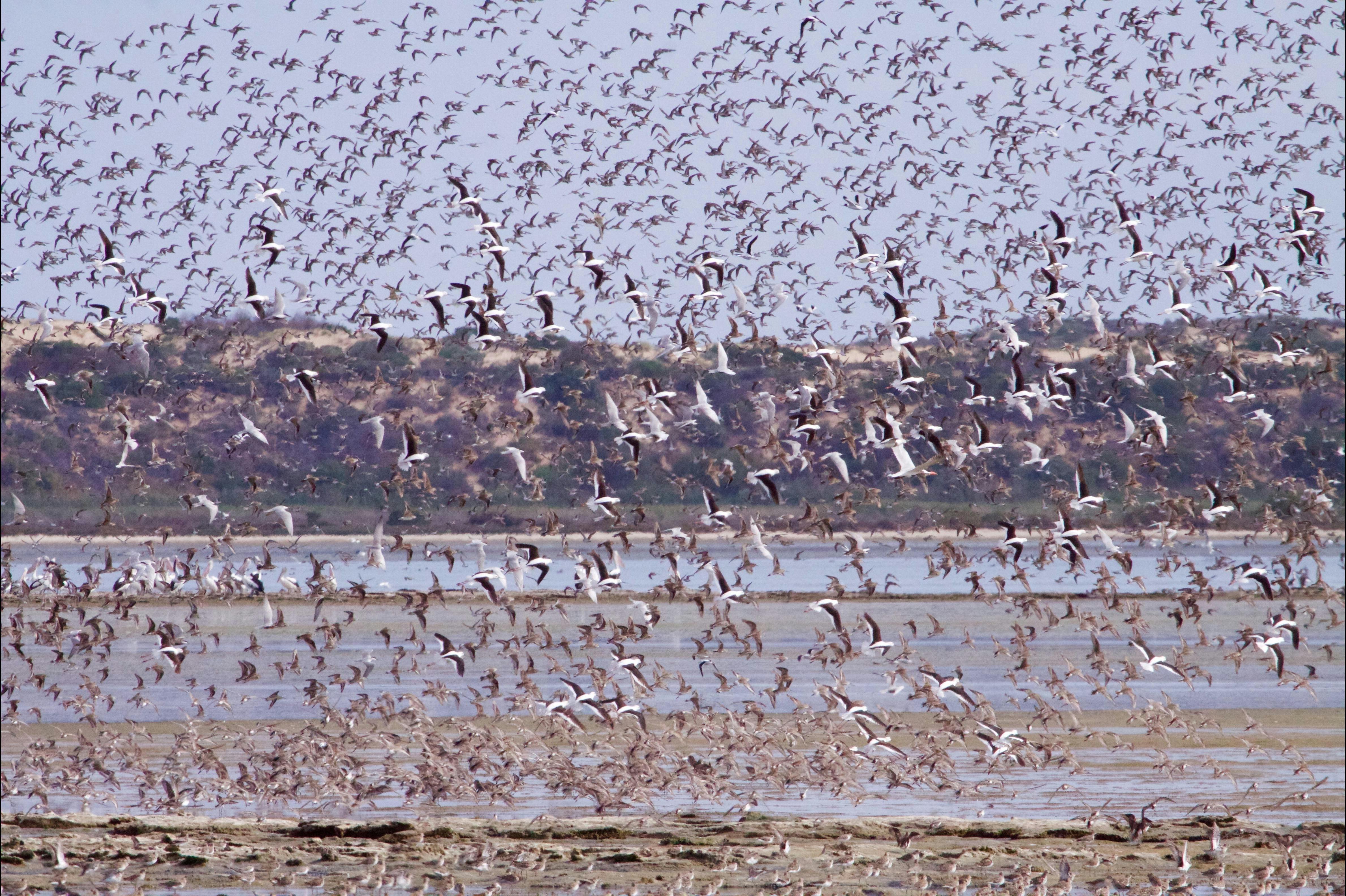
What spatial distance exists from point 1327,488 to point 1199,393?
76.0 meters

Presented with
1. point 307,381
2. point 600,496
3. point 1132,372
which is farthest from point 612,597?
point 307,381

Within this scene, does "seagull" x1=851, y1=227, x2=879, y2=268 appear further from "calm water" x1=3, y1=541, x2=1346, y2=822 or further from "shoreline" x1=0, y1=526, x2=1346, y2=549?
"shoreline" x1=0, y1=526, x2=1346, y2=549

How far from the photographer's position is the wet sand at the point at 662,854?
13633 millimetres

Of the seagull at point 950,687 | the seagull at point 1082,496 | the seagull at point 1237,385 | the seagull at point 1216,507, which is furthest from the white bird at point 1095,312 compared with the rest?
the seagull at point 950,687

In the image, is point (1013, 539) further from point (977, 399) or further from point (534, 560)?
point (534, 560)

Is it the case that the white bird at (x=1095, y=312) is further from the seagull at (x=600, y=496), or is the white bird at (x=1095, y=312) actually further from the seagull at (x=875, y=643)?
the seagull at (x=600, y=496)

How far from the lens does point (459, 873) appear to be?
13.9 m

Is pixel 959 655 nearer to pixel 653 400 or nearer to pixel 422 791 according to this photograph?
pixel 653 400

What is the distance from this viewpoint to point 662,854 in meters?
14.6

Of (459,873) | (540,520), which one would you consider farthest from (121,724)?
(540,520)

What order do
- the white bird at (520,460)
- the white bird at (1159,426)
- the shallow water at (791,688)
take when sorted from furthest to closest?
1. the white bird at (520,460)
2. the white bird at (1159,426)
3. the shallow water at (791,688)

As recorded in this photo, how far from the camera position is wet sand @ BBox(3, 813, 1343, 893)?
13633mm

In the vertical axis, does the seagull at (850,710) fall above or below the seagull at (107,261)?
below

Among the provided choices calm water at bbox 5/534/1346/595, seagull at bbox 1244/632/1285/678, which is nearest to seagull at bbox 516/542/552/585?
seagull at bbox 1244/632/1285/678
